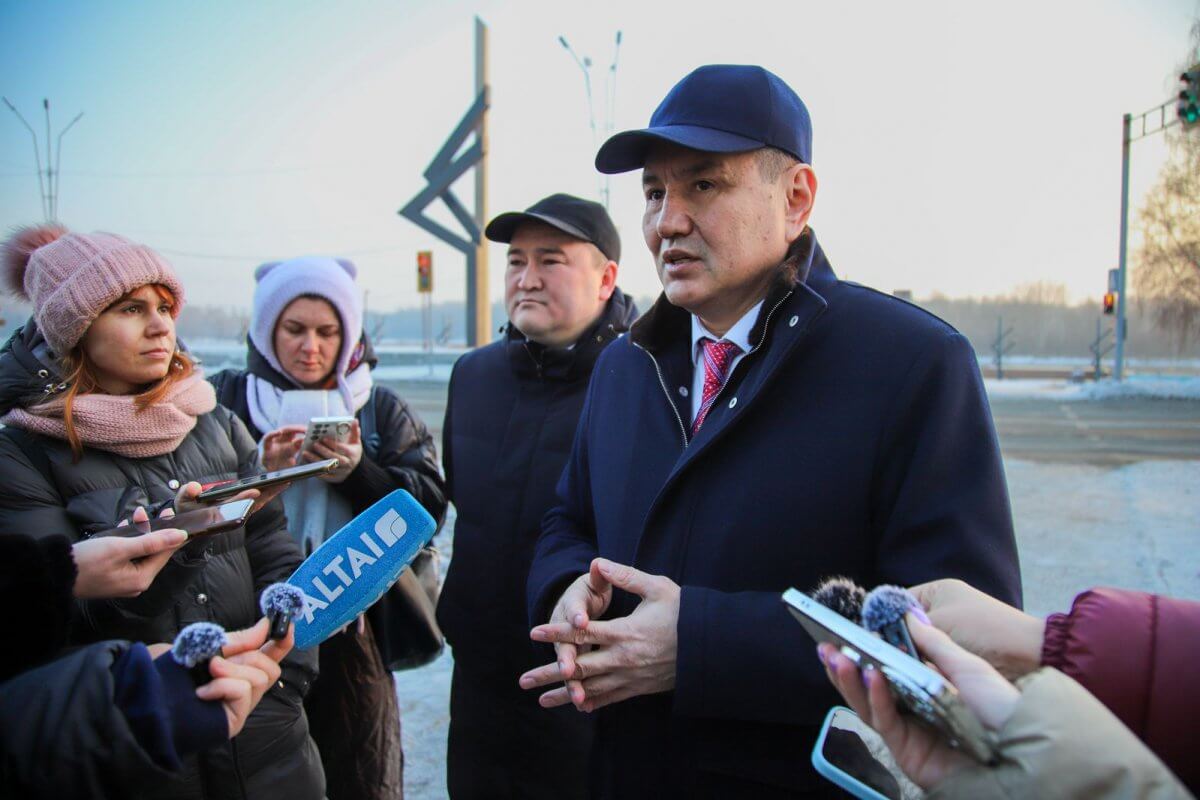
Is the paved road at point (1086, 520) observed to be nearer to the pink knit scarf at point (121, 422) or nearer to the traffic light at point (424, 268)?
the pink knit scarf at point (121, 422)

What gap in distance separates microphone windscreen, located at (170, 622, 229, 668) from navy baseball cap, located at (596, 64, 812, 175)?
4.07ft

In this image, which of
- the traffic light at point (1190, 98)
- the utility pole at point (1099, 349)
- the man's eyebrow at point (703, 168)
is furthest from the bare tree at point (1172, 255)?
the man's eyebrow at point (703, 168)

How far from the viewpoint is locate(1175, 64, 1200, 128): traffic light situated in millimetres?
9828

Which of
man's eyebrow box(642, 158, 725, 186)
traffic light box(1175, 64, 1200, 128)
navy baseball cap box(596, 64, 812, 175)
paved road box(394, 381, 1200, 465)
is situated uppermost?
traffic light box(1175, 64, 1200, 128)

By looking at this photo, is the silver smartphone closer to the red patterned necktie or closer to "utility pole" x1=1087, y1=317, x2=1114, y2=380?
the red patterned necktie

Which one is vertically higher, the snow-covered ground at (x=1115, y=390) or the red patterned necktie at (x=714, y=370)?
the red patterned necktie at (x=714, y=370)

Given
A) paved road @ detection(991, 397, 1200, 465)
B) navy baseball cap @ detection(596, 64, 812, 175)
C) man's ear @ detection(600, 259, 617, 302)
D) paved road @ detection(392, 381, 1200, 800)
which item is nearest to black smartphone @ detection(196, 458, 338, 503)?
navy baseball cap @ detection(596, 64, 812, 175)

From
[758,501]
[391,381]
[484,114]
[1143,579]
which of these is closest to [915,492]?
[758,501]

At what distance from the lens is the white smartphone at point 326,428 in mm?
2232

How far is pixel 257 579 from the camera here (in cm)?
198

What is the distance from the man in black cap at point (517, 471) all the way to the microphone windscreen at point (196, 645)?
1306mm

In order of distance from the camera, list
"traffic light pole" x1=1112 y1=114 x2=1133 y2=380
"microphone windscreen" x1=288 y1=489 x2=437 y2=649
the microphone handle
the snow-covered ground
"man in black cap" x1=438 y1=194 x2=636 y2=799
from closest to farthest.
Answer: the microphone handle, "microphone windscreen" x1=288 y1=489 x2=437 y2=649, "man in black cap" x1=438 y1=194 x2=636 y2=799, "traffic light pole" x1=1112 y1=114 x2=1133 y2=380, the snow-covered ground

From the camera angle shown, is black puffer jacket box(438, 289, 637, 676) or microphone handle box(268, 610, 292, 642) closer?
microphone handle box(268, 610, 292, 642)

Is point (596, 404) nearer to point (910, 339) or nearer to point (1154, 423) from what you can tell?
point (910, 339)
